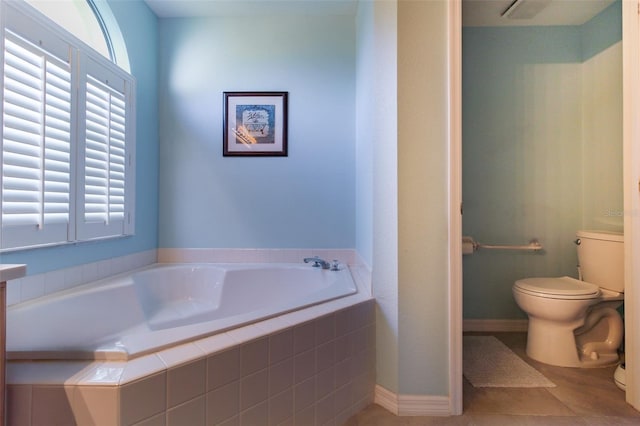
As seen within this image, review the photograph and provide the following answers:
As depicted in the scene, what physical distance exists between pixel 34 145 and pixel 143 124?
849mm

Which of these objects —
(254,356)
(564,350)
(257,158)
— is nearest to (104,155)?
(257,158)

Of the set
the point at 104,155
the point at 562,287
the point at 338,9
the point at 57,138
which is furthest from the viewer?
the point at 338,9

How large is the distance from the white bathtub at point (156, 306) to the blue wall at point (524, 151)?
125cm

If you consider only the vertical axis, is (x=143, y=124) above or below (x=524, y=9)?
below

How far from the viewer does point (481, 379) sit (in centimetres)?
163

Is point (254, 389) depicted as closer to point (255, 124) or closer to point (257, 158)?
point (257, 158)

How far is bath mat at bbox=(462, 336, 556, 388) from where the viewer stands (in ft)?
5.27

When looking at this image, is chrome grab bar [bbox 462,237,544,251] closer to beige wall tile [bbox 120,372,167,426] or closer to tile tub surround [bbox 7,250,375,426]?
tile tub surround [bbox 7,250,375,426]

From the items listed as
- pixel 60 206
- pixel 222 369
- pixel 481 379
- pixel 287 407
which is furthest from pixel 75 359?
pixel 481 379

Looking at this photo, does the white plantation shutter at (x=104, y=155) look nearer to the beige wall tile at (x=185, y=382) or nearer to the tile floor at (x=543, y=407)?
the beige wall tile at (x=185, y=382)

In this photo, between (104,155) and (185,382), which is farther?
(104,155)

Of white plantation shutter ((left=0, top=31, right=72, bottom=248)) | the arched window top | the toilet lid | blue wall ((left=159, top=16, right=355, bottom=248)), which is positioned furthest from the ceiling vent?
white plantation shutter ((left=0, top=31, right=72, bottom=248))

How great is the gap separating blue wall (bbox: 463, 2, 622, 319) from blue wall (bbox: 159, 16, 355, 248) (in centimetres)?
99

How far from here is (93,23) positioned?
1.81 m
